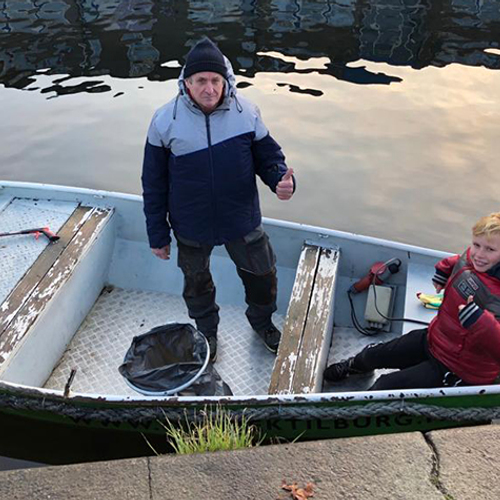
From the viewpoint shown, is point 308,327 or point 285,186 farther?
point 308,327

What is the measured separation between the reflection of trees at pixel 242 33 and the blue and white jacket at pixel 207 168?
768cm

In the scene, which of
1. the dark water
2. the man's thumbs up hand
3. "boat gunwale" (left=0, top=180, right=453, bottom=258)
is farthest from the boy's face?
the dark water

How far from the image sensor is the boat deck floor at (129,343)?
452 centimetres

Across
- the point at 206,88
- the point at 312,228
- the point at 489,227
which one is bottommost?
the point at 312,228

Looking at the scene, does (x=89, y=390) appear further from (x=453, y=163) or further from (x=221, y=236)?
(x=453, y=163)

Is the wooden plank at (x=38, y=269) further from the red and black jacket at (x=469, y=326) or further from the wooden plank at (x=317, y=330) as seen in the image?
the red and black jacket at (x=469, y=326)

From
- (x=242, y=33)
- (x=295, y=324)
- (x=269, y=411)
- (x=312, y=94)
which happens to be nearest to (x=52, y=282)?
(x=295, y=324)

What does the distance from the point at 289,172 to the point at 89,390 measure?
2319mm

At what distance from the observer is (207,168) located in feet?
11.6

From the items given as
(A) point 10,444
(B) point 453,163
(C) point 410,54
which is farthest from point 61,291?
(C) point 410,54

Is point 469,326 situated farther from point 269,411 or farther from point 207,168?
point 207,168

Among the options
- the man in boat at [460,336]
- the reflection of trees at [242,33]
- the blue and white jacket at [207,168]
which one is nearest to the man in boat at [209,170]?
the blue and white jacket at [207,168]

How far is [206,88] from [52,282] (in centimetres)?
208

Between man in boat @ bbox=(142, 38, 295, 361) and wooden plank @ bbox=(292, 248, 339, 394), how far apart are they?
1.60ft
